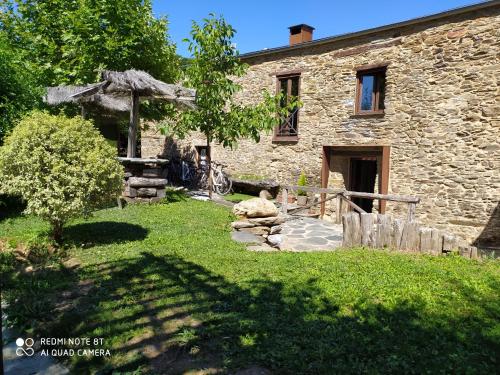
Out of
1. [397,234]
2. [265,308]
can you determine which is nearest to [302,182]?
[397,234]

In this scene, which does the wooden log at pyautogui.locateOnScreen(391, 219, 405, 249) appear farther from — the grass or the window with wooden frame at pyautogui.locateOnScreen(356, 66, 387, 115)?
the grass

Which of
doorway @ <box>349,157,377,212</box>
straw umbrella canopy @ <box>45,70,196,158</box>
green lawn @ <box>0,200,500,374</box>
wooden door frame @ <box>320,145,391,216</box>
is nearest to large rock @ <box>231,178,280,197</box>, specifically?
wooden door frame @ <box>320,145,391,216</box>

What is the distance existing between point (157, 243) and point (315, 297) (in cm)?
312

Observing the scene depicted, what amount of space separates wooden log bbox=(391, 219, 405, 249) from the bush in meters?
4.99

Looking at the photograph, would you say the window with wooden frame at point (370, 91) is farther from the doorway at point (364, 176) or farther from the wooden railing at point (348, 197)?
the wooden railing at point (348, 197)

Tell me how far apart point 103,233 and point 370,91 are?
9.04 m

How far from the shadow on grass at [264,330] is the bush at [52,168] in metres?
1.61

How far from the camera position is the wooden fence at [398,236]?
652 cm

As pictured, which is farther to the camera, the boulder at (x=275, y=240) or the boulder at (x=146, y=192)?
the boulder at (x=146, y=192)

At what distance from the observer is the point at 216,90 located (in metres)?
10.6

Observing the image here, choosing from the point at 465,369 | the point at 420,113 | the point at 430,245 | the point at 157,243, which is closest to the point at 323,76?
the point at 420,113

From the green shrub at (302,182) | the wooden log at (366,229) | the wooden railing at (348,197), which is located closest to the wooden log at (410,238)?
the wooden log at (366,229)

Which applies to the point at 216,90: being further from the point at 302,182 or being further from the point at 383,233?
the point at 383,233

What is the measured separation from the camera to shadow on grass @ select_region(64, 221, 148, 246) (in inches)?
249
